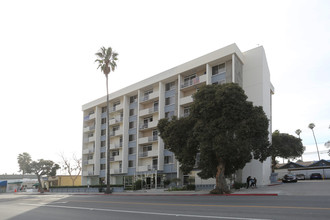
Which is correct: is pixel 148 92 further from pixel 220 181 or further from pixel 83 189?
pixel 220 181

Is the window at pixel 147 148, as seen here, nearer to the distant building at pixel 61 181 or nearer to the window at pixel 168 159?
the window at pixel 168 159

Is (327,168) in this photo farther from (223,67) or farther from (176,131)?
(176,131)

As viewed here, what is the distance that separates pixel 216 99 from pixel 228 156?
16.1ft

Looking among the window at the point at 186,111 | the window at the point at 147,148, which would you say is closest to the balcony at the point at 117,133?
the window at the point at 147,148

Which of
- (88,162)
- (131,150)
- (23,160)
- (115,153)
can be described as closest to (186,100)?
(131,150)

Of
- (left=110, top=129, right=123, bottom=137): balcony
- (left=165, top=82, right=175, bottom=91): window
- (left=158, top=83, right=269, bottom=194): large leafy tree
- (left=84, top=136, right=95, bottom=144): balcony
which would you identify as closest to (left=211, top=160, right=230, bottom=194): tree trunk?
(left=158, top=83, right=269, bottom=194): large leafy tree

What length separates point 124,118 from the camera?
2240 inches

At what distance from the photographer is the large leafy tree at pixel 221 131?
25.8 metres

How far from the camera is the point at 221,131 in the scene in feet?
85.3

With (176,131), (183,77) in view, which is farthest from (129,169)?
(176,131)

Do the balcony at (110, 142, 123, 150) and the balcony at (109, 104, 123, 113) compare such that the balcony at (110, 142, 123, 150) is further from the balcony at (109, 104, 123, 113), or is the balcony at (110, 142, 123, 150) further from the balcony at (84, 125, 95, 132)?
the balcony at (84, 125, 95, 132)

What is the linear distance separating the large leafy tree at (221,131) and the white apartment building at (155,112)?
39.1ft

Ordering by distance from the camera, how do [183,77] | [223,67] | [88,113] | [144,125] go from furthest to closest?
[88,113] → [144,125] → [183,77] → [223,67]

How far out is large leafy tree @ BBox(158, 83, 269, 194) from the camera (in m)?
25.8
